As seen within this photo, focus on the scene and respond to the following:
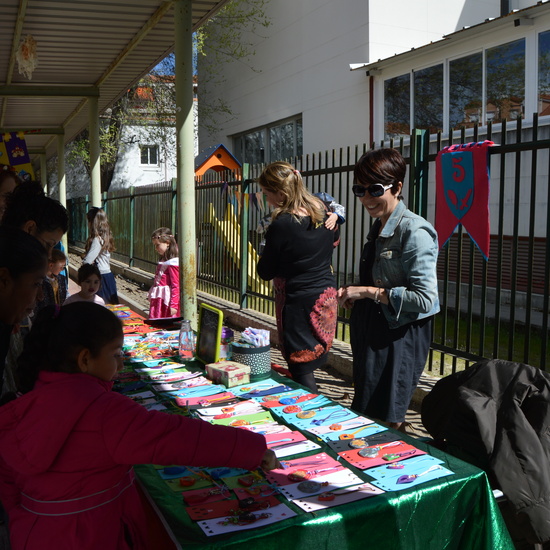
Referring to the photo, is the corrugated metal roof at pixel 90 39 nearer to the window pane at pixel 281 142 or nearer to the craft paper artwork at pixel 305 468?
the craft paper artwork at pixel 305 468

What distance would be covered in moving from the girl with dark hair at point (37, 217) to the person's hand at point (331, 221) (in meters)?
1.54

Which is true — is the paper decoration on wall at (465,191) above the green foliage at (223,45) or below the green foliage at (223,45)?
below

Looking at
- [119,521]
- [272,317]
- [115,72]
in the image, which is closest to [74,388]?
[119,521]

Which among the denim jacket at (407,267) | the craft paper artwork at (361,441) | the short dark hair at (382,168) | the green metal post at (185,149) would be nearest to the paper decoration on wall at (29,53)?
the green metal post at (185,149)

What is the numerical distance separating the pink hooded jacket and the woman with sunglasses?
1.27m

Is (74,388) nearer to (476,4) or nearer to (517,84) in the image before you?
(517,84)

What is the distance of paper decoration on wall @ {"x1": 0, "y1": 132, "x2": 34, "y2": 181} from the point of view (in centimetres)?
938

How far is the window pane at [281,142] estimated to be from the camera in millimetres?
16188

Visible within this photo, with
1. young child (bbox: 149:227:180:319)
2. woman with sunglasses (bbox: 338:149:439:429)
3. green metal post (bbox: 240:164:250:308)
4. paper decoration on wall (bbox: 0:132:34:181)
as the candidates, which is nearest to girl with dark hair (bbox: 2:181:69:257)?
woman with sunglasses (bbox: 338:149:439:429)

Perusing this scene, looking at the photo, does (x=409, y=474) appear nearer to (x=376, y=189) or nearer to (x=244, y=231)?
(x=376, y=189)

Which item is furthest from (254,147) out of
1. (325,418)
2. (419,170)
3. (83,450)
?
(83,450)

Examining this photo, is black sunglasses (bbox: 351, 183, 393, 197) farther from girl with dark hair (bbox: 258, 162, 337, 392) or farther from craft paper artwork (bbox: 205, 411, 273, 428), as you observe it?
craft paper artwork (bbox: 205, 411, 273, 428)

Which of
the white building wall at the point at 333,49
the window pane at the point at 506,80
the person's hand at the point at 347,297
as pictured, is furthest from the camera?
the white building wall at the point at 333,49

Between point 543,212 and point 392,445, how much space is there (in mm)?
7340
